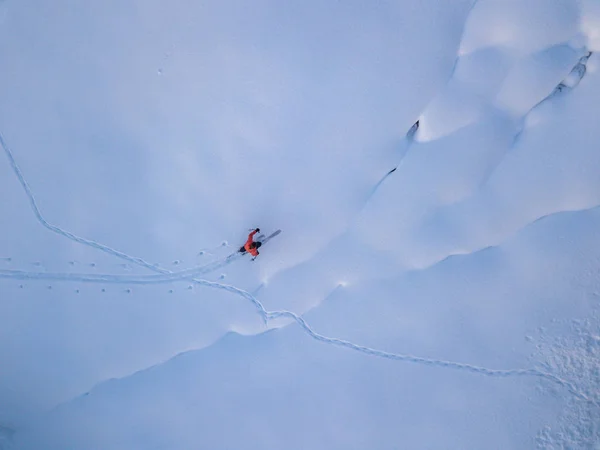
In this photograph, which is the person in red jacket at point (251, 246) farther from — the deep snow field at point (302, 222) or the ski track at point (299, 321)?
the ski track at point (299, 321)

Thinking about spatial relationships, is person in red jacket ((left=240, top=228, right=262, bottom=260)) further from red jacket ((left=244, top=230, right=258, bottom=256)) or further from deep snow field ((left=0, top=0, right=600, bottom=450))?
deep snow field ((left=0, top=0, right=600, bottom=450))

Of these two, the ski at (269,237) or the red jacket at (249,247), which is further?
the ski at (269,237)

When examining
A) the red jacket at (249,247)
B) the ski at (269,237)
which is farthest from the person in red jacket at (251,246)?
the ski at (269,237)

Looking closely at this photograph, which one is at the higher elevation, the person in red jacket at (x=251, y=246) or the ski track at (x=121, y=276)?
the ski track at (x=121, y=276)

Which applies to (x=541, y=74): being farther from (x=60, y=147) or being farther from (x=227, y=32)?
(x=60, y=147)

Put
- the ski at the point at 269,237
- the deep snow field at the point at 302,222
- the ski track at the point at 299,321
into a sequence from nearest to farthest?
the deep snow field at the point at 302,222 → the ski track at the point at 299,321 → the ski at the point at 269,237
